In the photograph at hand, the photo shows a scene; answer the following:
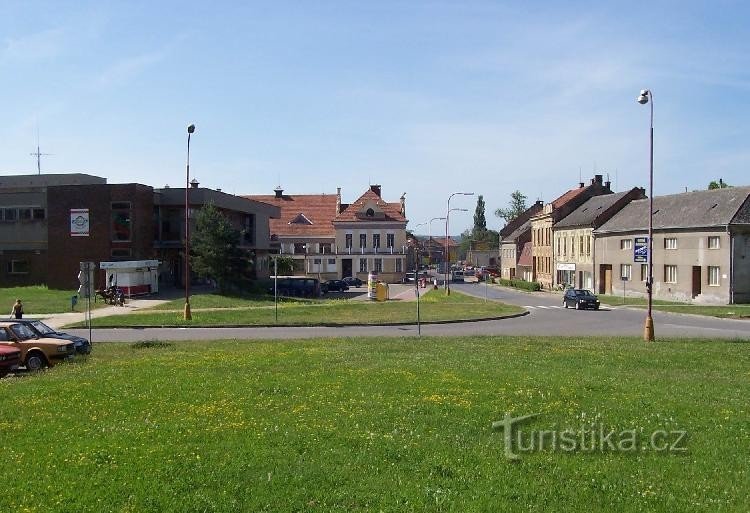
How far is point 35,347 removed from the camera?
20.1 meters

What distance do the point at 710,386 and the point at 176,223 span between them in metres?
47.9

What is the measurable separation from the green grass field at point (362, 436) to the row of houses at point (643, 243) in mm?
29223

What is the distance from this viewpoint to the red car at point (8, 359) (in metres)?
18.7

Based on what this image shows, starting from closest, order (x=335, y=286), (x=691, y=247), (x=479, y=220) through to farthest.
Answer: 1. (x=691, y=247)
2. (x=335, y=286)
3. (x=479, y=220)

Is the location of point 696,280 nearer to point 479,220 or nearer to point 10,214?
point 10,214

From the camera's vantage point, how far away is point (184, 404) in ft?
39.6

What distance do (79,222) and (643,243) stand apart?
3904 cm

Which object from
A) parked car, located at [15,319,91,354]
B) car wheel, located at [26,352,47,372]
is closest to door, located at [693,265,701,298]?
parked car, located at [15,319,91,354]

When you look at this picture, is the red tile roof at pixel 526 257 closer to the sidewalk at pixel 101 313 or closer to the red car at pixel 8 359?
the sidewalk at pixel 101 313

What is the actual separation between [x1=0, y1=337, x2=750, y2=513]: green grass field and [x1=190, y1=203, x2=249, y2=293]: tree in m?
31.4

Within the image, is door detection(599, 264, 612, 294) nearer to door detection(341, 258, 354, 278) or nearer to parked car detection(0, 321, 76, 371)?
door detection(341, 258, 354, 278)

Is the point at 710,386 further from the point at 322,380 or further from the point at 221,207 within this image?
the point at 221,207

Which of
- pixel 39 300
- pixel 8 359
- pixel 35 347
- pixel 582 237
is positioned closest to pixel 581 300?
pixel 582 237

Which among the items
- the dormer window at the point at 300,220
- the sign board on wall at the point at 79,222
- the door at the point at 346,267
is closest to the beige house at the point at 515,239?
the door at the point at 346,267
